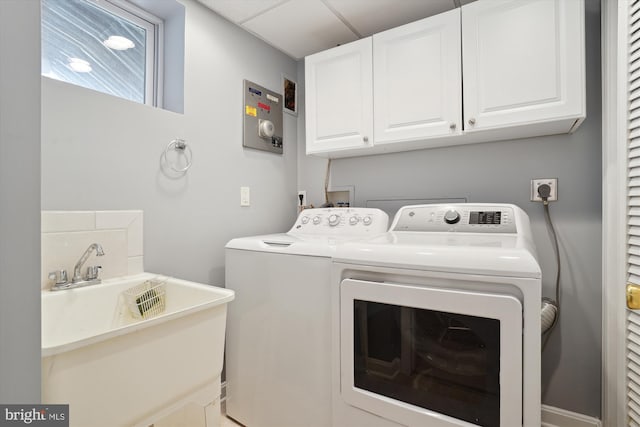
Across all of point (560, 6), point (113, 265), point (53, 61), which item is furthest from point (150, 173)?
point (560, 6)

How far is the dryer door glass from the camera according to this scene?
38.2 inches

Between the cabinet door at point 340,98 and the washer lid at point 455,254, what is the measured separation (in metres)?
0.79

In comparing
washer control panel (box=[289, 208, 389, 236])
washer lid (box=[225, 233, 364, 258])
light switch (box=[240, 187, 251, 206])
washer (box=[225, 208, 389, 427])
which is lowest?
washer (box=[225, 208, 389, 427])

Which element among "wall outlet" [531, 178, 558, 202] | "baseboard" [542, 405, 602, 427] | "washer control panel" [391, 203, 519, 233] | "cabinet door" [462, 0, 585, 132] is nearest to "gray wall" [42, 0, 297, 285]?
"washer control panel" [391, 203, 519, 233]

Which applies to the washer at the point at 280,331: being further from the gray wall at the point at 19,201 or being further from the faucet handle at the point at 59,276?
the gray wall at the point at 19,201

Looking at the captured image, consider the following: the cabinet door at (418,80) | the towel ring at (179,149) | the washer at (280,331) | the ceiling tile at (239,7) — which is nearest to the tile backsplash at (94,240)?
the towel ring at (179,149)

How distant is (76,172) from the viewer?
1242 mm

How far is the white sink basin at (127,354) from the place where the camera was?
75cm

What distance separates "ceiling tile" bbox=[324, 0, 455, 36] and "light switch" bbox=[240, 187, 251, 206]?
1.20 meters

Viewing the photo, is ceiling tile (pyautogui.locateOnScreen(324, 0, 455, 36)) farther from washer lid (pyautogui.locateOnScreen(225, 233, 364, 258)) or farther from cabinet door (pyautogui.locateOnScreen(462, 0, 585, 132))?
washer lid (pyautogui.locateOnScreen(225, 233, 364, 258))

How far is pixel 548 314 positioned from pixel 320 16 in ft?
6.62

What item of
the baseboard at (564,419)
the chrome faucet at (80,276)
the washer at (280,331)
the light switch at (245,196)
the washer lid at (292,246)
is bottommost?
the baseboard at (564,419)

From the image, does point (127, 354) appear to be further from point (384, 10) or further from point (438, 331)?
point (384, 10)

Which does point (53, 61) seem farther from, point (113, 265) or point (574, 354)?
point (574, 354)
